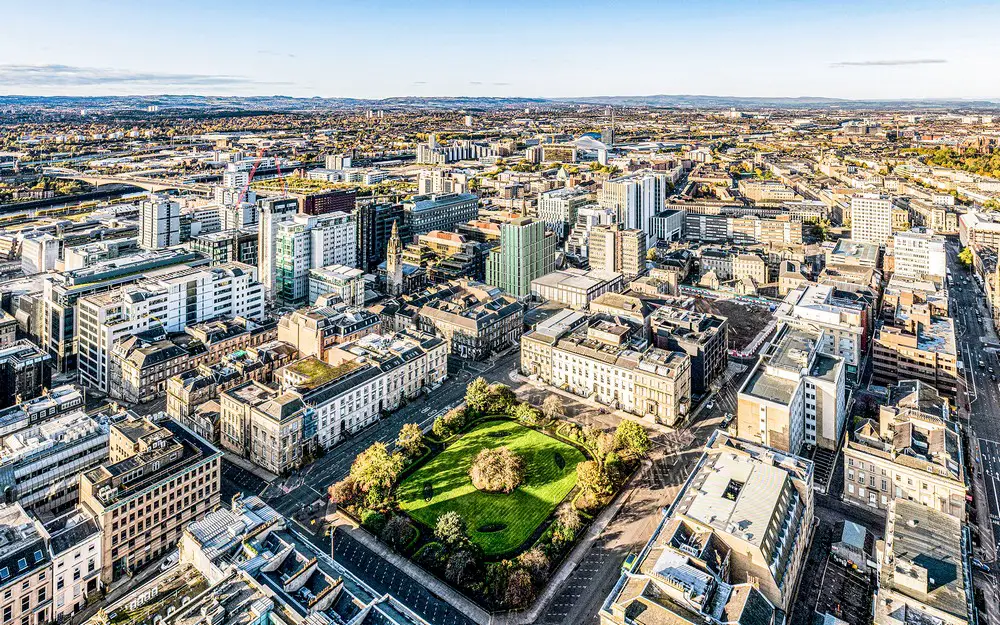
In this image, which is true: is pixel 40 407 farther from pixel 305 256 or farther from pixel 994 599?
pixel 994 599

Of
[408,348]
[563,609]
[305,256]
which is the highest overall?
[305,256]

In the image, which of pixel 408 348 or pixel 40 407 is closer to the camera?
pixel 40 407

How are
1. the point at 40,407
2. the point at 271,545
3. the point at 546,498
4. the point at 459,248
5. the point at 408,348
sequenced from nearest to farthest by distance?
the point at 271,545
the point at 546,498
the point at 40,407
the point at 408,348
the point at 459,248

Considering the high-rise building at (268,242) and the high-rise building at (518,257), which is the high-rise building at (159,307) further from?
the high-rise building at (518,257)

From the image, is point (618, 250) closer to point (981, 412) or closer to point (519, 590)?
point (981, 412)

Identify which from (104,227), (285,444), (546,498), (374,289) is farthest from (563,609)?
(104,227)

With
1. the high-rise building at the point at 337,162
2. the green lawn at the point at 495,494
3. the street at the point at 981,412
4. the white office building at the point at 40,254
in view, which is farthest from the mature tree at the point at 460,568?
the high-rise building at the point at 337,162

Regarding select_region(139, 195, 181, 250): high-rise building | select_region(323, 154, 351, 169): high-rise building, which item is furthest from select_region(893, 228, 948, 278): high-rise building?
select_region(323, 154, 351, 169): high-rise building
